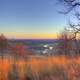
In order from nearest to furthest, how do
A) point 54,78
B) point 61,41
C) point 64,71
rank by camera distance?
point 54,78 → point 64,71 → point 61,41

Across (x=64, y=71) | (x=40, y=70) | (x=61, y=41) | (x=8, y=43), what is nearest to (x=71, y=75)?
(x=64, y=71)

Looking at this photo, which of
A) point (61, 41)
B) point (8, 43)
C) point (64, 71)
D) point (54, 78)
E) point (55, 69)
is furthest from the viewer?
point (8, 43)

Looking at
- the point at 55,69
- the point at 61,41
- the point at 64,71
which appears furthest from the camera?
the point at 61,41

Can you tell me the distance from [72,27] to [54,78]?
1819 millimetres

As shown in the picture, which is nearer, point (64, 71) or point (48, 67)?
point (64, 71)

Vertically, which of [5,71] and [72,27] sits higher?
[72,27]

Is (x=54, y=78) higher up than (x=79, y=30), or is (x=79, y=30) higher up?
(x=79, y=30)

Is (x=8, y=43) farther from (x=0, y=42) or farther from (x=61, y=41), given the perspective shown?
(x=61, y=41)

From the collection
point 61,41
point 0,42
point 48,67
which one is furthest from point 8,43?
point 48,67

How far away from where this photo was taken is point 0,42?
49.7 m

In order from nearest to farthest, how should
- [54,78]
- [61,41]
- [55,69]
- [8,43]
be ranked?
1. [54,78]
2. [55,69]
3. [61,41]
4. [8,43]

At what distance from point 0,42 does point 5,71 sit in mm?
40569

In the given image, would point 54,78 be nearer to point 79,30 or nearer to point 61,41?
point 79,30

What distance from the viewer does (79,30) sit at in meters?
9.43
